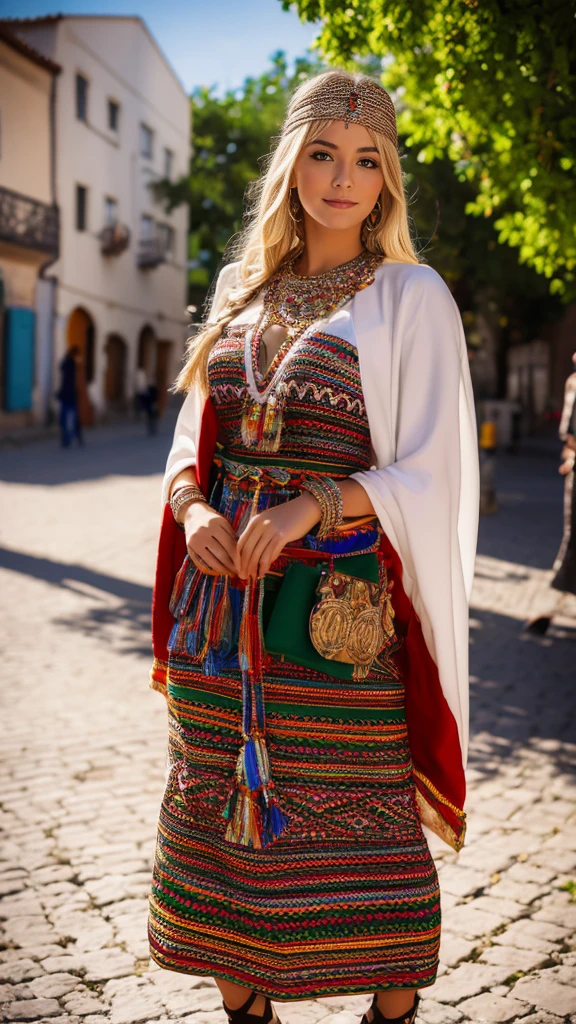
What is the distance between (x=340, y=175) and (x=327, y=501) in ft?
2.46

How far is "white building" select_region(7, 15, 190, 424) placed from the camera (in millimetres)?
27922

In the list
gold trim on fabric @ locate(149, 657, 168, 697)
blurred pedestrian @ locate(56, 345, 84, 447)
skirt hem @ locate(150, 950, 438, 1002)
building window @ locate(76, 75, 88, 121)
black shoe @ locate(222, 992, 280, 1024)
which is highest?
building window @ locate(76, 75, 88, 121)

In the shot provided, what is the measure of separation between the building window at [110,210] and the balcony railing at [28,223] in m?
4.30

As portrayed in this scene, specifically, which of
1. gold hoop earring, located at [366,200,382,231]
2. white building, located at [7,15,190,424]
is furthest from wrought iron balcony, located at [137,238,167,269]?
gold hoop earring, located at [366,200,382,231]

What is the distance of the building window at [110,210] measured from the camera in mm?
31669

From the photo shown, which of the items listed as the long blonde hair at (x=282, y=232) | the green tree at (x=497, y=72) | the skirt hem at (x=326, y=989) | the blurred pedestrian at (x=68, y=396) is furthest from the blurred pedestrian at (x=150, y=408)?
the skirt hem at (x=326, y=989)

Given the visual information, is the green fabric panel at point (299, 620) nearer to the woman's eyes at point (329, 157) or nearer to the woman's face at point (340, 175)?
the woman's face at point (340, 175)

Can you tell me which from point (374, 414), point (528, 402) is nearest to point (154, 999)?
point (374, 414)

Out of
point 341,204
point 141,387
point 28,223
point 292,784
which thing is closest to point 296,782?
point 292,784

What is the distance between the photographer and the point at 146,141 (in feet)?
113

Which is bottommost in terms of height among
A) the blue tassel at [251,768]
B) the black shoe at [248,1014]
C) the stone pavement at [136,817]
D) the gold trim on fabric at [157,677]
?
the stone pavement at [136,817]

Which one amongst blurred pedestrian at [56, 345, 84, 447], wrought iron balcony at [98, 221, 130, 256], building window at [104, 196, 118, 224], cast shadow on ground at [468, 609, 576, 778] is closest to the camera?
cast shadow on ground at [468, 609, 576, 778]

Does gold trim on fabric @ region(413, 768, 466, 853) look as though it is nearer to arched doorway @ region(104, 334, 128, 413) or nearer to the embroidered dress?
the embroidered dress

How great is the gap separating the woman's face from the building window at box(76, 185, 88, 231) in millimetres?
28630
